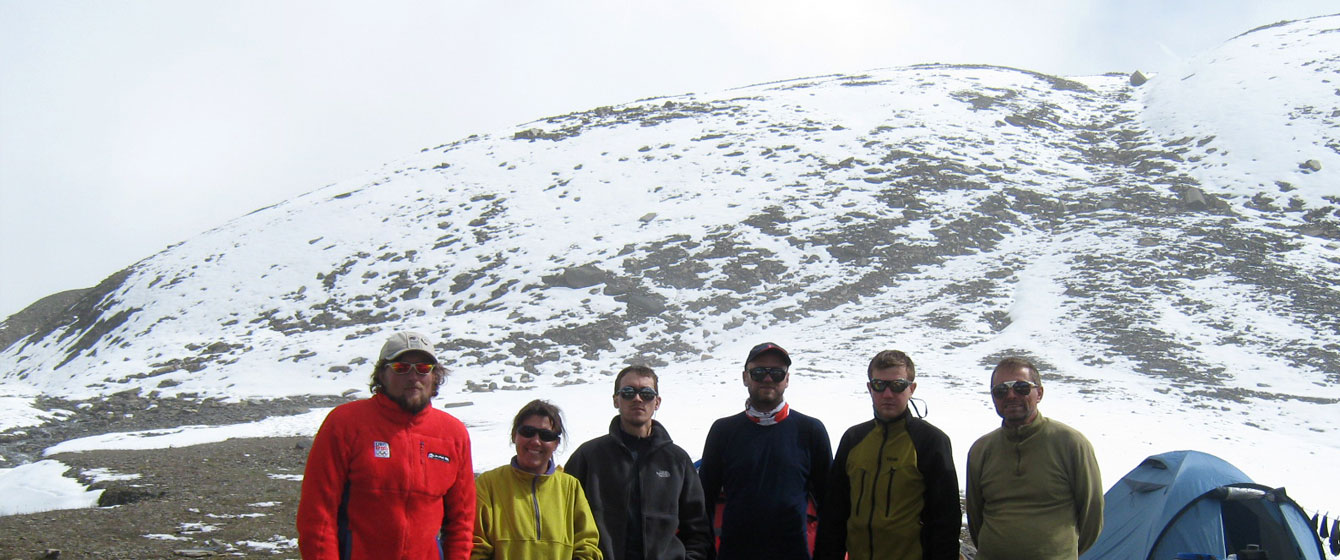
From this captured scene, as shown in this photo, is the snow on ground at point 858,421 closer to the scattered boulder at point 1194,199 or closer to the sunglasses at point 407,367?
the sunglasses at point 407,367

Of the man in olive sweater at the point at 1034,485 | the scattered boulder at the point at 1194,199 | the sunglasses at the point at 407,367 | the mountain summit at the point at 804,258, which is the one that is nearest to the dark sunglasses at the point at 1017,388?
the man in olive sweater at the point at 1034,485

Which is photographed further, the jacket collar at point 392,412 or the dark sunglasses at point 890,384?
the dark sunglasses at point 890,384

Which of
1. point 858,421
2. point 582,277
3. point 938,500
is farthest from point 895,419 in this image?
point 582,277

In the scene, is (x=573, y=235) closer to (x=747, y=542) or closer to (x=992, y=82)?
(x=747, y=542)

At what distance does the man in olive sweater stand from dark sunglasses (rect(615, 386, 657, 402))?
1.86 m

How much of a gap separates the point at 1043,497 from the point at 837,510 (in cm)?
111

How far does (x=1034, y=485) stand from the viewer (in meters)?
4.47

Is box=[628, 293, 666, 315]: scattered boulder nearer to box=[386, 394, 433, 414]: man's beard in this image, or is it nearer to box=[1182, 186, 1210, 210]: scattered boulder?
box=[1182, 186, 1210, 210]: scattered boulder

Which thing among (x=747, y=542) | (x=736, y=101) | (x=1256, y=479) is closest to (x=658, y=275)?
(x=1256, y=479)

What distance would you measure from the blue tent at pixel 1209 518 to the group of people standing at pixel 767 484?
125 inches

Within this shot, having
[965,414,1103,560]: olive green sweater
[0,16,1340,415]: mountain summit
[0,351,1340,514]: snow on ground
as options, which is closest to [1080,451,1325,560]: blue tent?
[965,414,1103,560]: olive green sweater

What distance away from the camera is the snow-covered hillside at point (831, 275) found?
19.9 m

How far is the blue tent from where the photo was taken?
6.94 m

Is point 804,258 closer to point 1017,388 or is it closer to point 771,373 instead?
Answer: point 1017,388
